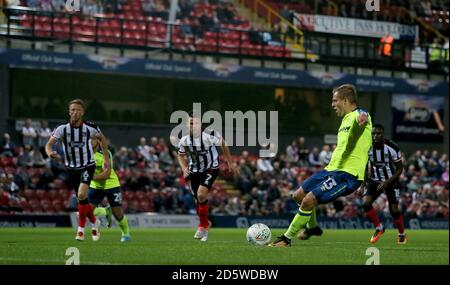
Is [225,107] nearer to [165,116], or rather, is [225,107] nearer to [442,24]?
[165,116]

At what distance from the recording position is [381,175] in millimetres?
19984

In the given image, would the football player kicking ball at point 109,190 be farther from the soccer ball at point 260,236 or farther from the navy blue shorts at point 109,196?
the soccer ball at point 260,236

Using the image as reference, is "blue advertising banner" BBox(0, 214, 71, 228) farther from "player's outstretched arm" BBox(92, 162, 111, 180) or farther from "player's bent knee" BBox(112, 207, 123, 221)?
"player's bent knee" BBox(112, 207, 123, 221)

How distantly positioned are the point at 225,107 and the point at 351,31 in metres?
5.40

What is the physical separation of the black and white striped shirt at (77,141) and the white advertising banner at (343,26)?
67.4 ft

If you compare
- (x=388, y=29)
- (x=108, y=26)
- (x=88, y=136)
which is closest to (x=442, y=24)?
(x=388, y=29)

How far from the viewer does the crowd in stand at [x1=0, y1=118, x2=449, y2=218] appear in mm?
28688

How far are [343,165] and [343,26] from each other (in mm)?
23351

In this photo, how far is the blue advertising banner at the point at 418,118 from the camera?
41125mm

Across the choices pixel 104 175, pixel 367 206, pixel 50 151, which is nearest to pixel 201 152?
pixel 104 175

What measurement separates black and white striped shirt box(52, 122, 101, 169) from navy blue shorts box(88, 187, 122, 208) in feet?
4.24

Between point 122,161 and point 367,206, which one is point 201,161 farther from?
point 122,161

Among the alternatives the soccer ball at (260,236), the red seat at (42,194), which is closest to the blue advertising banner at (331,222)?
the red seat at (42,194)

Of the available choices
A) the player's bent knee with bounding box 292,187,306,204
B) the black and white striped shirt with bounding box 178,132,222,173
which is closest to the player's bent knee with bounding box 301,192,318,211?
the player's bent knee with bounding box 292,187,306,204
